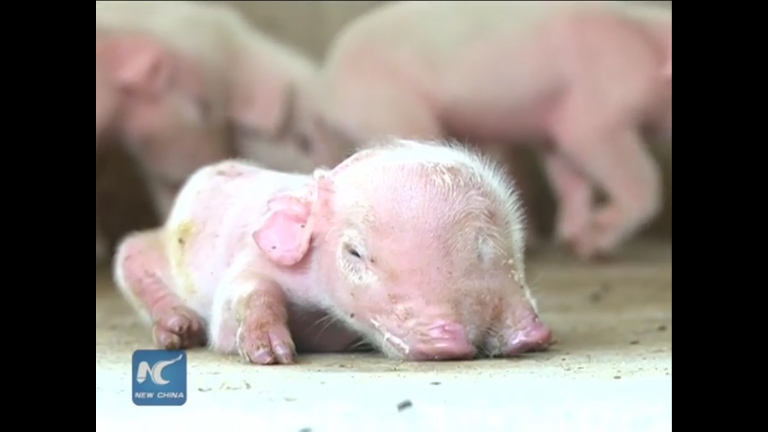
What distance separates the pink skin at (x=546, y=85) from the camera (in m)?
2.09

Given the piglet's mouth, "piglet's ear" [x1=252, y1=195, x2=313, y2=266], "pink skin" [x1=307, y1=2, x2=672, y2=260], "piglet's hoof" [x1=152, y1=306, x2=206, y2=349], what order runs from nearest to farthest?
1. the piglet's mouth
2. "piglet's ear" [x1=252, y1=195, x2=313, y2=266]
3. "piglet's hoof" [x1=152, y1=306, x2=206, y2=349]
4. "pink skin" [x1=307, y1=2, x2=672, y2=260]

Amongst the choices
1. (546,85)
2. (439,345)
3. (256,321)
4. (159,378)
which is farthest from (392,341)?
(546,85)

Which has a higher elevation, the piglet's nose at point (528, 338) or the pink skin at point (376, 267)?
the pink skin at point (376, 267)

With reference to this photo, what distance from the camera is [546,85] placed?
2145 millimetres

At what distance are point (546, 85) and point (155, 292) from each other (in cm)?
103

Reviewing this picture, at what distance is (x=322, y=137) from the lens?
2.09 metres

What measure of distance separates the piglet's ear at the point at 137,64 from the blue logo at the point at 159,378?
96 centimetres

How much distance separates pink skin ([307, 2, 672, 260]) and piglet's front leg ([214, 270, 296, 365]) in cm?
85

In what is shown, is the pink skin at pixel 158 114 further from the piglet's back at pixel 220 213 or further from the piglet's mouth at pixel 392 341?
the piglet's mouth at pixel 392 341

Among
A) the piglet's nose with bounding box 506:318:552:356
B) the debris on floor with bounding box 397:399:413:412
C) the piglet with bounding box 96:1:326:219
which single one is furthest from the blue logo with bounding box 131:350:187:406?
the piglet with bounding box 96:1:326:219

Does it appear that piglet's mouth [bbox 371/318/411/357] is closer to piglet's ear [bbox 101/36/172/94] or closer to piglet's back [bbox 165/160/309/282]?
piglet's back [bbox 165/160/309/282]

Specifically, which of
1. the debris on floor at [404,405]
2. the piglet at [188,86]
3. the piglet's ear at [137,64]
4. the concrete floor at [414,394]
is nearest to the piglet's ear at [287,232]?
the concrete floor at [414,394]

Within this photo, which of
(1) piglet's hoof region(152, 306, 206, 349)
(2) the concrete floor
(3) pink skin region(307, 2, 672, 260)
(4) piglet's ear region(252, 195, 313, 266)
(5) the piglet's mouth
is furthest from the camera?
(3) pink skin region(307, 2, 672, 260)

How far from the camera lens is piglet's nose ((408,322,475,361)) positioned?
1097 mm
